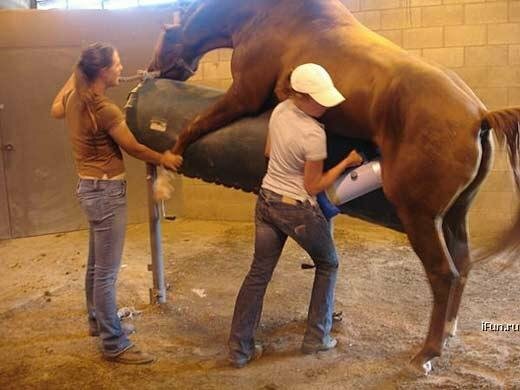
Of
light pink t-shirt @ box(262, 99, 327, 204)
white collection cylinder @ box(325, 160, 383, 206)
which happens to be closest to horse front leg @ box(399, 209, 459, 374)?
white collection cylinder @ box(325, 160, 383, 206)

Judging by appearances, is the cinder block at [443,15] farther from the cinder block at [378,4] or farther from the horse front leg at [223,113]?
the horse front leg at [223,113]

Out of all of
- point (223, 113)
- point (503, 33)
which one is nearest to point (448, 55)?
point (503, 33)

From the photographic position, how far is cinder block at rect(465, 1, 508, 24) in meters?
4.59

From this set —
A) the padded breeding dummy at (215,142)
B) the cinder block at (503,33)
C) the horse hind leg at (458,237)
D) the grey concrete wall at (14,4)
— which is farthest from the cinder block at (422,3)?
the grey concrete wall at (14,4)

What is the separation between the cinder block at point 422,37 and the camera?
481 centimetres

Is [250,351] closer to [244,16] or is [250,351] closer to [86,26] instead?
[244,16]

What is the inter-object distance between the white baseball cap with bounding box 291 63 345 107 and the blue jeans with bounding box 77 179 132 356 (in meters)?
0.98

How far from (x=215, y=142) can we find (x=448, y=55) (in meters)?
2.96

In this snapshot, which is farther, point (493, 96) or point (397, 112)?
point (493, 96)

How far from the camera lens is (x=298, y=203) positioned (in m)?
2.37

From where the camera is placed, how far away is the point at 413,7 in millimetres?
4848

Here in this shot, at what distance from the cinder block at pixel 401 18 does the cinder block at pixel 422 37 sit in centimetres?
6

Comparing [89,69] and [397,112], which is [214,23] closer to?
[89,69]

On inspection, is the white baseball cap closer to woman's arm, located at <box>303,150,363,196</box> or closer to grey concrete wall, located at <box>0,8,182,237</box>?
woman's arm, located at <box>303,150,363,196</box>
